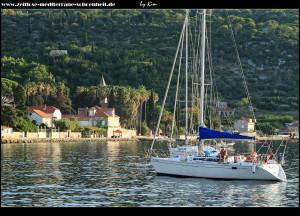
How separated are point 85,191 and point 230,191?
8228mm

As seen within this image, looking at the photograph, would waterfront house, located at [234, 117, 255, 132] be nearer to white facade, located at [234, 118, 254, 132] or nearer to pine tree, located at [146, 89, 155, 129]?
white facade, located at [234, 118, 254, 132]

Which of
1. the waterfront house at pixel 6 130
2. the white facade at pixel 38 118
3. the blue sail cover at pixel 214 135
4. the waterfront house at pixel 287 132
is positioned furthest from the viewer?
the waterfront house at pixel 287 132

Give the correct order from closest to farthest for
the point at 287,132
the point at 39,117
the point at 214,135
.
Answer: the point at 214,135 → the point at 39,117 → the point at 287,132

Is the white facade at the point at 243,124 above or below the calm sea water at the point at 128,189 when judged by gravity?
above

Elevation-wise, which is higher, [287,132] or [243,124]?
[243,124]

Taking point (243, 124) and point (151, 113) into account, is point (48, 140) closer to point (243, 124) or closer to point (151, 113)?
point (151, 113)

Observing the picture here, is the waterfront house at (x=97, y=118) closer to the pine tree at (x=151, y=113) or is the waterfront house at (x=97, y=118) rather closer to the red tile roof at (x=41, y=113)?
the pine tree at (x=151, y=113)

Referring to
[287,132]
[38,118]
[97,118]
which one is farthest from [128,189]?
[287,132]

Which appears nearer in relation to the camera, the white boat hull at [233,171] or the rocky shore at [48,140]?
the white boat hull at [233,171]

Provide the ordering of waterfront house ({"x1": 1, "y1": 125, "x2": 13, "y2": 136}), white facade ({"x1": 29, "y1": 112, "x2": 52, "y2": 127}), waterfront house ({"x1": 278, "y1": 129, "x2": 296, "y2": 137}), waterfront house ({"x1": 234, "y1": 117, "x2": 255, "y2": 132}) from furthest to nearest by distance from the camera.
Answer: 1. waterfront house ({"x1": 278, "y1": 129, "x2": 296, "y2": 137})
2. waterfront house ({"x1": 234, "y1": 117, "x2": 255, "y2": 132})
3. white facade ({"x1": 29, "y1": 112, "x2": 52, "y2": 127})
4. waterfront house ({"x1": 1, "y1": 125, "x2": 13, "y2": 136})

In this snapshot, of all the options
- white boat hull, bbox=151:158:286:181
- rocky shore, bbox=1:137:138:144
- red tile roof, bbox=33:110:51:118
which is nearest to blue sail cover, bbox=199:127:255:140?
white boat hull, bbox=151:158:286:181

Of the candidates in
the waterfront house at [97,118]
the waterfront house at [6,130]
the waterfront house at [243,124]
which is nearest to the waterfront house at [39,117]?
the waterfront house at [97,118]

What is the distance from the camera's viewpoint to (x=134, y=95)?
161250mm

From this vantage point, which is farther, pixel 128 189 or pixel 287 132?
pixel 287 132
